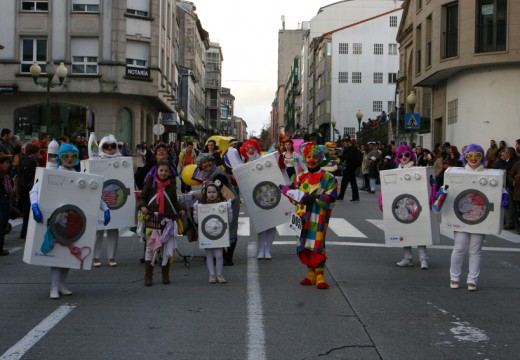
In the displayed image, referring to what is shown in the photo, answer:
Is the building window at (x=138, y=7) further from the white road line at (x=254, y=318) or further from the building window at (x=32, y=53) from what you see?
the white road line at (x=254, y=318)

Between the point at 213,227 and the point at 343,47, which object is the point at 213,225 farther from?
the point at 343,47

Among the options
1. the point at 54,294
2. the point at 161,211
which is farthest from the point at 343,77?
the point at 54,294

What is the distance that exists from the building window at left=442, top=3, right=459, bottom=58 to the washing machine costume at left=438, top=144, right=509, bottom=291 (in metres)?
22.3

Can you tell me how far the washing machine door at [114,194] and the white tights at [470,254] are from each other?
191 inches

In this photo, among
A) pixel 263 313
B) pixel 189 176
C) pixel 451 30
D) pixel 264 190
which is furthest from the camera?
pixel 451 30

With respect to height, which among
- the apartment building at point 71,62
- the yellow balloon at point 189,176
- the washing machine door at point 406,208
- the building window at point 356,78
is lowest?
the washing machine door at point 406,208

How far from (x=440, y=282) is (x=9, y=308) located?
5320 mm

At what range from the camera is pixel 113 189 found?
34.3ft

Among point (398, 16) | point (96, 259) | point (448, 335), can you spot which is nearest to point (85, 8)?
point (96, 259)

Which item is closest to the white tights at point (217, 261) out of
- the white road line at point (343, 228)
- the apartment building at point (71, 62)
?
the white road line at point (343, 228)

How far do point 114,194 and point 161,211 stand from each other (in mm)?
1940

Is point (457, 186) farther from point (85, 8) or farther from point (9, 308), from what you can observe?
point (85, 8)

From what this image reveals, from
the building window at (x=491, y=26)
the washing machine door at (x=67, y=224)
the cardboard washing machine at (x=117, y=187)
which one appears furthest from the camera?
the building window at (x=491, y=26)

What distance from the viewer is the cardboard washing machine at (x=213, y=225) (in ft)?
29.4
